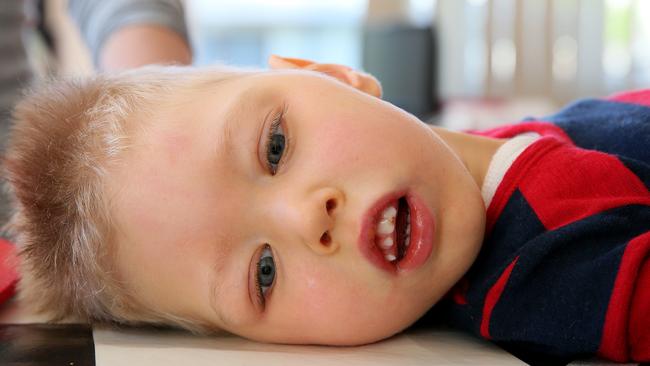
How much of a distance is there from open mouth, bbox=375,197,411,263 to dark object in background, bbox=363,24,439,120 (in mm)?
2722

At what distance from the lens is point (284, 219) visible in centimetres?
83

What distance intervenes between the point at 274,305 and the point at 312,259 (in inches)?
2.9

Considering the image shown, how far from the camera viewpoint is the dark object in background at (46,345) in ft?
2.49

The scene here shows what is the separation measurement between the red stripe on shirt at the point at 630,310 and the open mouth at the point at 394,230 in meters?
0.22

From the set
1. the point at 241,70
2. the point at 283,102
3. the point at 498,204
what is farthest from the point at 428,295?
the point at 241,70

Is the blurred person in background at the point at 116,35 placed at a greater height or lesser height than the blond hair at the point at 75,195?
greater

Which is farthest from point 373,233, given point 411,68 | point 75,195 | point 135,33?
point 411,68

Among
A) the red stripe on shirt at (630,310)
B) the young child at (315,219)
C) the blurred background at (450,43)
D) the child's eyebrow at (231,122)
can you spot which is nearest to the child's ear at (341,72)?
the young child at (315,219)

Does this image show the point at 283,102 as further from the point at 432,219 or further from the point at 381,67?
the point at 381,67

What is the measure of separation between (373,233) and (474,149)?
271 mm

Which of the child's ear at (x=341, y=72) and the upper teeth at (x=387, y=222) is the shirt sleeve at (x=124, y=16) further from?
the upper teeth at (x=387, y=222)

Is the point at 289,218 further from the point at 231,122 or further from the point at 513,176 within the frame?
the point at 513,176

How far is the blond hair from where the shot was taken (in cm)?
89

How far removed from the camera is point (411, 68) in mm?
3662
